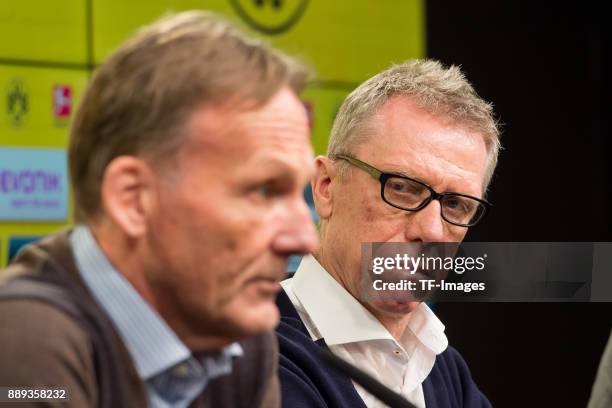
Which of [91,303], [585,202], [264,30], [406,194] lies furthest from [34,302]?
[585,202]

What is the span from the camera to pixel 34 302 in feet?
2.95

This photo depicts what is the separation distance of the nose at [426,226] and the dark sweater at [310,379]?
0.84 ft

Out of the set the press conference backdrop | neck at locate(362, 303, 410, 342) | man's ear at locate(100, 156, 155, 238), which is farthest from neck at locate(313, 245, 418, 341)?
the press conference backdrop

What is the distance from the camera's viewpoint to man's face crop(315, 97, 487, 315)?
167cm

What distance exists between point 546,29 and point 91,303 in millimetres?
3278

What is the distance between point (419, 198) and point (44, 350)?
941mm

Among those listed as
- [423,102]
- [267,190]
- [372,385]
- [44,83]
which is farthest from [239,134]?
[44,83]

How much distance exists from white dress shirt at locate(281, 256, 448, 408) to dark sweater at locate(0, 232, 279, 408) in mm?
671

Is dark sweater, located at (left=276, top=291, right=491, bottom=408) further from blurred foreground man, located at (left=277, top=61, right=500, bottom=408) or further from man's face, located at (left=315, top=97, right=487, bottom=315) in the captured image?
man's face, located at (left=315, top=97, right=487, bottom=315)

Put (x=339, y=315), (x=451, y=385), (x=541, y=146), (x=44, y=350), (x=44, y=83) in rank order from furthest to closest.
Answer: (x=541, y=146) → (x=44, y=83) → (x=451, y=385) → (x=339, y=315) → (x=44, y=350)

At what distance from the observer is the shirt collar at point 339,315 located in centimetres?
165

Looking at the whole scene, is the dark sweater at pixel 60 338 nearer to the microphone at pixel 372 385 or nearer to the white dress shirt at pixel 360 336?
the microphone at pixel 372 385

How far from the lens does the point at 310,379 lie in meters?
1.57

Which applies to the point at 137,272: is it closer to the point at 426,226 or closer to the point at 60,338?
the point at 60,338
